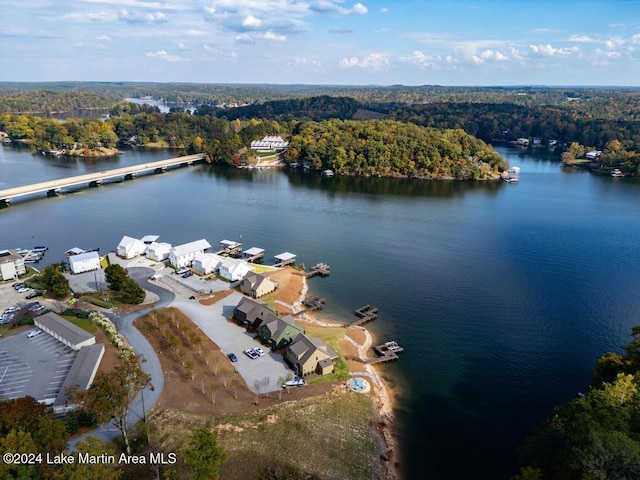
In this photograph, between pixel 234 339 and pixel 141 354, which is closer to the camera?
pixel 141 354

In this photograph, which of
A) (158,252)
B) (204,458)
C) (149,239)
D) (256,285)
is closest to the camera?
(204,458)

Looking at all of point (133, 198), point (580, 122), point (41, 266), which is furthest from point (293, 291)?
point (580, 122)

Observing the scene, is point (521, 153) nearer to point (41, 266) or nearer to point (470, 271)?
point (470, 271)

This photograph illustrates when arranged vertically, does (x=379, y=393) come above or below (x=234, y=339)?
below

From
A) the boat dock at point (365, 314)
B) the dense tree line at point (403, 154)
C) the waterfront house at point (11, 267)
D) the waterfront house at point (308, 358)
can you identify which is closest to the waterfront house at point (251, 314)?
the waterfront house at point (308, 358)

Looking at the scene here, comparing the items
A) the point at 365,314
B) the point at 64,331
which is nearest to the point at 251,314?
the point at 365,314

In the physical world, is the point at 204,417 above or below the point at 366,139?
below

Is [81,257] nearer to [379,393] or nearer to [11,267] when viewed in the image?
[11,267]

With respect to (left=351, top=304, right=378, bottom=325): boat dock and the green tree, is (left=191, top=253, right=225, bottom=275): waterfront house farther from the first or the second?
the green tree
